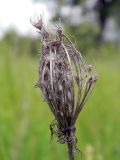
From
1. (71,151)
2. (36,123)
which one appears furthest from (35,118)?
(71,151)

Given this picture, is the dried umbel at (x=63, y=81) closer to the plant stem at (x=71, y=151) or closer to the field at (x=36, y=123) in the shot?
the plant stem at (x=71, y=151)


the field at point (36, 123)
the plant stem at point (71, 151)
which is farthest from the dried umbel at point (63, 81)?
the field at point (36, 123)

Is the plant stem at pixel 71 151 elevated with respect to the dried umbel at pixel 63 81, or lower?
lower

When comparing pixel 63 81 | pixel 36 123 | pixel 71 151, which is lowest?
pixel 71 151

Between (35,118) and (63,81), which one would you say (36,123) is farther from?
(63,81)

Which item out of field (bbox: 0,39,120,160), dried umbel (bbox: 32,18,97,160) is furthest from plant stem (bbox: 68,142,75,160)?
field (bbox: 0,39,120,160)

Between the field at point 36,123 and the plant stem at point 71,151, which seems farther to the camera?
the field at point 36,123
